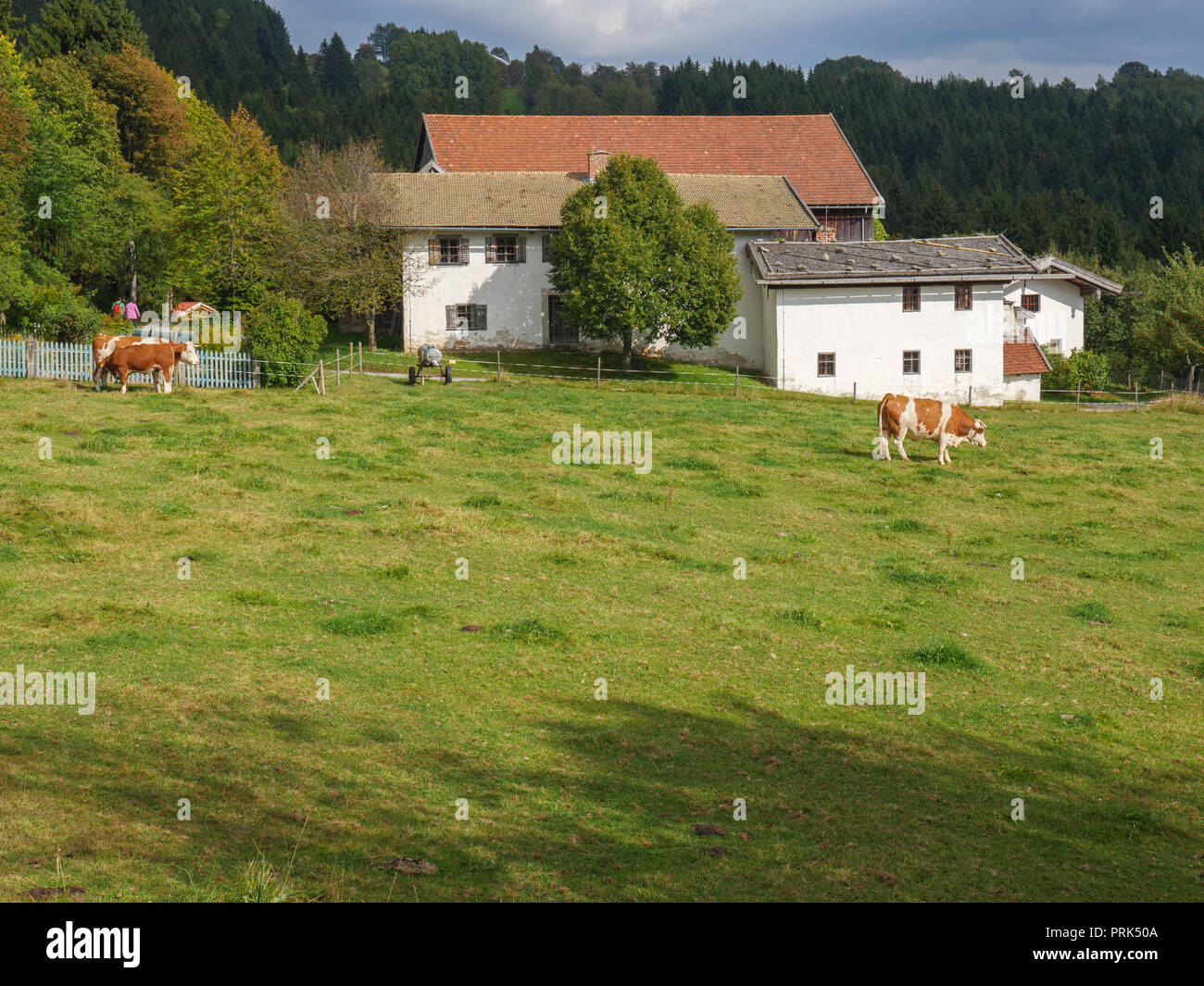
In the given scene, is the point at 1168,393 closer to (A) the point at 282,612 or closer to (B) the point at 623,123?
(B) the point at 623,123

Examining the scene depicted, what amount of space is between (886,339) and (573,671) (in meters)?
38.5

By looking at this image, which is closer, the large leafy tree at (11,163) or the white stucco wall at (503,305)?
the large leafy tree at (11,163)

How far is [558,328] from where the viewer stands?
178 ft

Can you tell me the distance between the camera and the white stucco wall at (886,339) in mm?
48250

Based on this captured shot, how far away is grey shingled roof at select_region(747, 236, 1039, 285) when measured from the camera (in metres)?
48.2

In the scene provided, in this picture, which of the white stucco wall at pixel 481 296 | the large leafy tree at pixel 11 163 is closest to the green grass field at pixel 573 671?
the large leafy tree at pixel 11 163

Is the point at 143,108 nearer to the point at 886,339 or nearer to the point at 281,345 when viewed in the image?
the point at 281,345

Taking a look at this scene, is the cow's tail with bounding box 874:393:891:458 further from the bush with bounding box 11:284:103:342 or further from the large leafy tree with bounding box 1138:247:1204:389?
the large leafy tree with bounding box 1138:247:1204:389

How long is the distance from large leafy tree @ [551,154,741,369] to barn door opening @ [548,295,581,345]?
5022mm

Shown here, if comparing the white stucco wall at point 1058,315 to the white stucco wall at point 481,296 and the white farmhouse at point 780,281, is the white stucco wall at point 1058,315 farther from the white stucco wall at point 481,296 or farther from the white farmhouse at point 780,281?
the white stucco wall at point 481,296

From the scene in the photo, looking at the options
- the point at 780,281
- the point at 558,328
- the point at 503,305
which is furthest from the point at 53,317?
the point at 780,281

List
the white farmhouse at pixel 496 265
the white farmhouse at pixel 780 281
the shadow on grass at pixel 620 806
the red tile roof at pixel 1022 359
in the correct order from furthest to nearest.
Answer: the white farmhouse at pixel 496 265
the red tile roof at pixel 1022 359
the white farmhouse at pixel 780 281
the shadow on grass at pixel 620 806

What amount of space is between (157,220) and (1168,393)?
49.4 metres

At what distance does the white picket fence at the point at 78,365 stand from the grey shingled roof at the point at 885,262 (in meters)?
23.4
